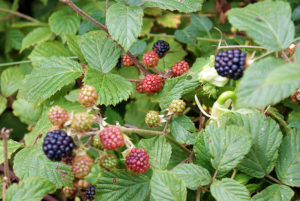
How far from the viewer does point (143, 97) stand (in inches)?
86.0

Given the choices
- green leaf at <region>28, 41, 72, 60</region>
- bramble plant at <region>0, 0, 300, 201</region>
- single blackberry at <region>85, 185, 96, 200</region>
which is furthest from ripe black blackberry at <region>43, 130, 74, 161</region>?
green leaf at <region>28, 41, 72, 60</region>

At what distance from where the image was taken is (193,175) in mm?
1269

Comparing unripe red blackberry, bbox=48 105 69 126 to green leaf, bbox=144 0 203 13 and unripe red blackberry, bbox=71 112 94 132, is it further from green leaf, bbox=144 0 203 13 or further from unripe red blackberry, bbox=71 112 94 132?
green leaf, bbox=144 0 203 13

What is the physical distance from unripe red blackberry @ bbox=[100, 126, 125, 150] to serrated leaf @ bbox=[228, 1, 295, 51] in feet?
1.96

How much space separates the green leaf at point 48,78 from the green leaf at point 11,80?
0.61 m

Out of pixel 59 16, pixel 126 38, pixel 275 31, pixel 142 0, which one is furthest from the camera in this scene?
pixel 59 16

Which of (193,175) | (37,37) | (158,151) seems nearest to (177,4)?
(158,151)

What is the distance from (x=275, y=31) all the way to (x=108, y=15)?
761 millimetres

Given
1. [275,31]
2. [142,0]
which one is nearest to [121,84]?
[142,0]

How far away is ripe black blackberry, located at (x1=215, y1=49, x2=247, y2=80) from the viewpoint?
114 centimetres

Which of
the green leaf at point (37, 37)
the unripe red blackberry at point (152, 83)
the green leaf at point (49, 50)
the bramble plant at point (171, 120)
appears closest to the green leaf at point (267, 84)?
the bramble plant at point (171, 120)

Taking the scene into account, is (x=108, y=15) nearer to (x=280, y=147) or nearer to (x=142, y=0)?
(x=142, y=0)

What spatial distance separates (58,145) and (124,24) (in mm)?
662

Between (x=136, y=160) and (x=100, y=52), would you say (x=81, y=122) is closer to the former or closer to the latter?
(x=136, y=160)
